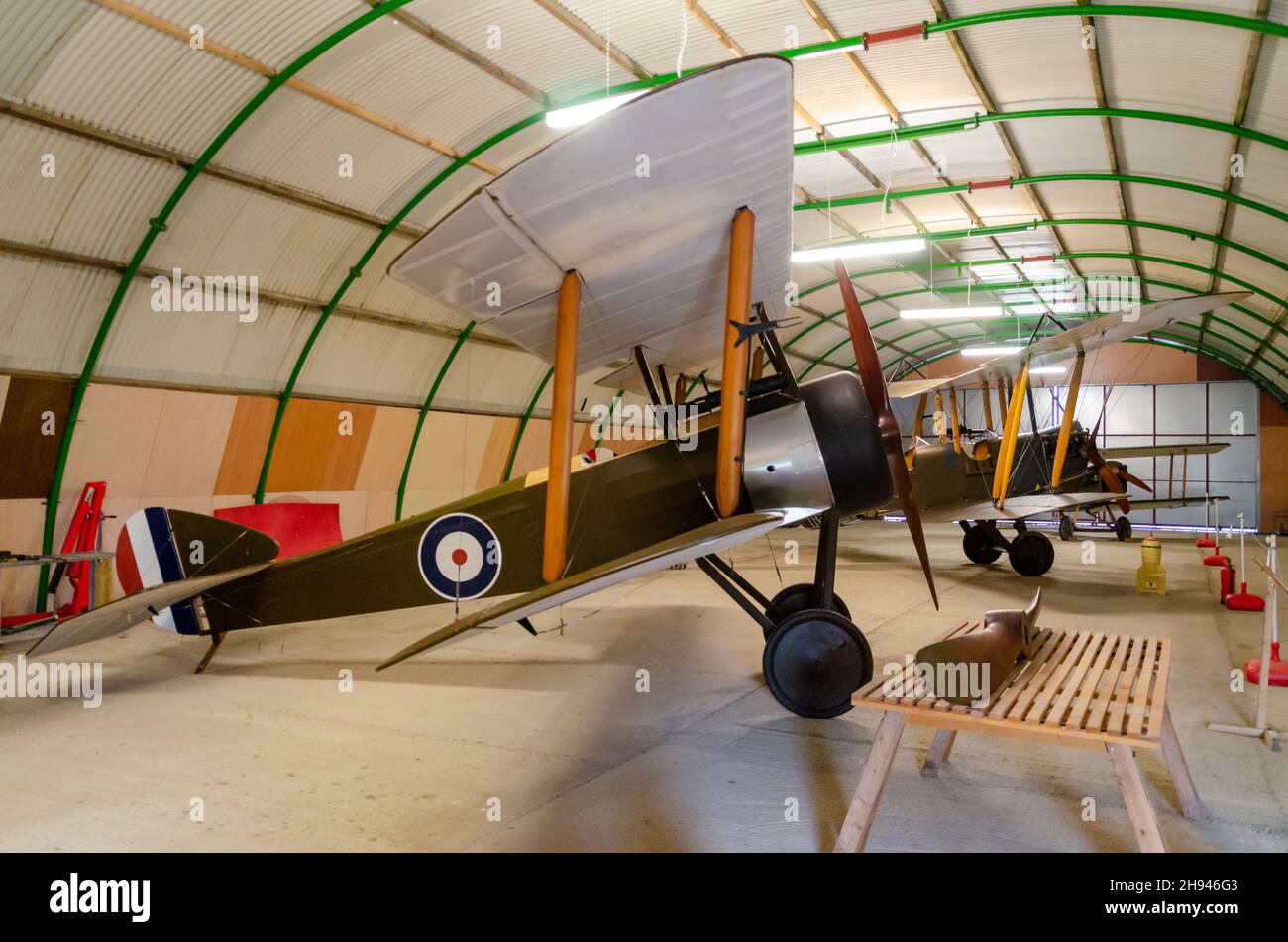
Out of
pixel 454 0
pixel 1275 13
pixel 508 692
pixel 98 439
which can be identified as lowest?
pixel 508 692

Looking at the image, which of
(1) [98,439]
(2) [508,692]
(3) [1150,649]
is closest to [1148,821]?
(3) [1150,649]

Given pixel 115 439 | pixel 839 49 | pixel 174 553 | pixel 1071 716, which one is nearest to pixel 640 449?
pixel 1071 716

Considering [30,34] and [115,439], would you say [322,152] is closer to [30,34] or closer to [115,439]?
[30,34]

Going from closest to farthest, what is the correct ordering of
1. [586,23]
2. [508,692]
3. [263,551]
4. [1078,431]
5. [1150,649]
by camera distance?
1. [1150,649]
2. [508,692]
3. [263,551]
4. [586,23]
5. [1078,431]

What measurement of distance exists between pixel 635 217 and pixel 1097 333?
744 centimetres

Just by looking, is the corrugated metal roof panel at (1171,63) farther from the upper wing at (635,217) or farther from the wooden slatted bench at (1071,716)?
the wooden slatted bench at (1071,716)

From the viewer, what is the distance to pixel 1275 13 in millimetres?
7023

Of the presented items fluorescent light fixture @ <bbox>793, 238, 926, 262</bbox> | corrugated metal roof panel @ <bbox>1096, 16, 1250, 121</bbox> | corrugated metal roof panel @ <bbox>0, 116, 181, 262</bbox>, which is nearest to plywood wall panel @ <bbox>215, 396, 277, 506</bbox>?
corrugated metal roof panel @ <bbox>0, 116, 181, 262</bbox>

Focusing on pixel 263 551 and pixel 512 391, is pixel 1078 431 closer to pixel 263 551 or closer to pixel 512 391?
pixel 512 391

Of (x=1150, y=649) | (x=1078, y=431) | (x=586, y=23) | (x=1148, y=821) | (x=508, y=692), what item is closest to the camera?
(x=1148, y=821)

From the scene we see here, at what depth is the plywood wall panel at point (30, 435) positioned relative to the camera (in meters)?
8.16

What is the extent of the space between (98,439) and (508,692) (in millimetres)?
6288

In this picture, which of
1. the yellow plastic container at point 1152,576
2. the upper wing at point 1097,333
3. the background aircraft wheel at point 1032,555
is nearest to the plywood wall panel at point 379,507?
the upper wing at point 1097,333

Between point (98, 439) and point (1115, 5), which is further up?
point (1115, 5)
